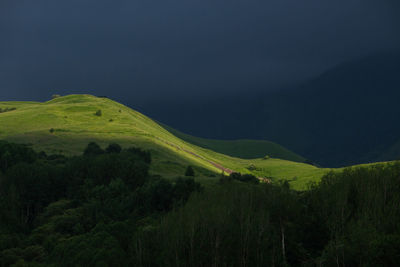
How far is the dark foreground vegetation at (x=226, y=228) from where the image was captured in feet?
160

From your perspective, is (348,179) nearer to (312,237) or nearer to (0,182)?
(312,237)

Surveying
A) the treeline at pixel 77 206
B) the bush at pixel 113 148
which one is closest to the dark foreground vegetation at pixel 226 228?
the treeline at pixel 77 206

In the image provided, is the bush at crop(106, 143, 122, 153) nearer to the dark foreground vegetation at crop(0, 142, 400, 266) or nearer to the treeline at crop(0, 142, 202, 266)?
the treeline at crop(0, 142, 202, 266)

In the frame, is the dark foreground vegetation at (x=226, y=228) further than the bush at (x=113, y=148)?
No

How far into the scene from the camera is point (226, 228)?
51.3 meters

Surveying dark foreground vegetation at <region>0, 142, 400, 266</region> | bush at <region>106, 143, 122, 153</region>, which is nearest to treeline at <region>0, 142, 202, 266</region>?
dark foreground vegetation at <region>0, 142, 400, 266</region>

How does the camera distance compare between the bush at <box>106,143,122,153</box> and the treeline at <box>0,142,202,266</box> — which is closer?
the treeline at <box>0,142,202,266</box>

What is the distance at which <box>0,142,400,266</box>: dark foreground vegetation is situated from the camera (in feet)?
160

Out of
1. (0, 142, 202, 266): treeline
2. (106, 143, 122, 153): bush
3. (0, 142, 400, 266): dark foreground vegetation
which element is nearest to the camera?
(0, 142, 400, 266): dark foreground vegetation

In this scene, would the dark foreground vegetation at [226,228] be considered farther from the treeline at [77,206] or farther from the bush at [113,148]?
the bush at [113,148]

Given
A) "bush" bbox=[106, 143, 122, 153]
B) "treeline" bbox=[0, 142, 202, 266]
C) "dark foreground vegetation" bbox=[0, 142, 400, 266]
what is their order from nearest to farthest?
1. "dark foreground vegetation" bbox=[0, 142, 400, 266]
2. "treeline" bbox=[0, 142, 202, 266]
3. "bush" bbox=[106, 143, 122, 153]

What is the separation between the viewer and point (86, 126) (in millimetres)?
188000

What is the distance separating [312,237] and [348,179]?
1274cm

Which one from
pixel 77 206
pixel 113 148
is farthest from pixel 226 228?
pixel 113 148
